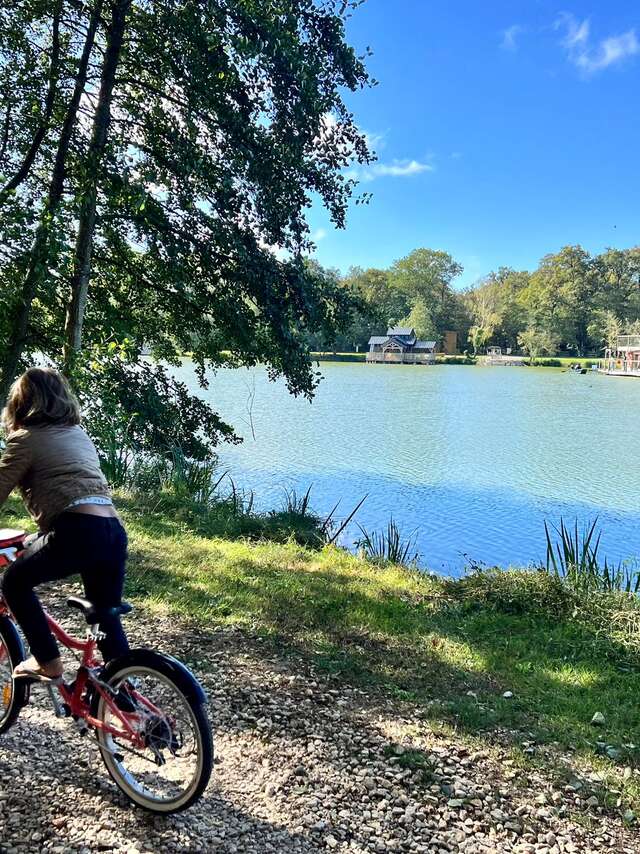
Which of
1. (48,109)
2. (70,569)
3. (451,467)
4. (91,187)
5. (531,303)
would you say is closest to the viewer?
(70,569)

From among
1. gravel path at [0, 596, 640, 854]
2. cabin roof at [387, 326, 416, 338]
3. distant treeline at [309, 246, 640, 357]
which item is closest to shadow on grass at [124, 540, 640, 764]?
gravel path at [0, 596, 640, 854]

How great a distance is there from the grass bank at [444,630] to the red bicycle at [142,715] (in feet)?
5.07

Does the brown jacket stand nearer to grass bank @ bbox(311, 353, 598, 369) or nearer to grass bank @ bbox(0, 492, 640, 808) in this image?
grass bank @ bbox(0, 492, 640, 808)

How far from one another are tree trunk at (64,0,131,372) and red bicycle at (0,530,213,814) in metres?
5.11

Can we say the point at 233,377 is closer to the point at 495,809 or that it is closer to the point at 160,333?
the point at 160,333

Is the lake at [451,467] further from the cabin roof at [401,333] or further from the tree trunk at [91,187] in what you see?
the cabin roof at [401,333]

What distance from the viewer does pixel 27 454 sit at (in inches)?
91.8

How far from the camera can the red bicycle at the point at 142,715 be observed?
7.32 feet

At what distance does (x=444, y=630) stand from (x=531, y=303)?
9032cm

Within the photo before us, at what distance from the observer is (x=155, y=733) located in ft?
7.63

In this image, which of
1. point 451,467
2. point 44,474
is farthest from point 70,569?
point 451,467

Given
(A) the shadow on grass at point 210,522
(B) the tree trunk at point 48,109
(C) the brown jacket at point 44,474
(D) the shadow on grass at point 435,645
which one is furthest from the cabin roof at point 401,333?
(C) the brown jacket at point 44,474

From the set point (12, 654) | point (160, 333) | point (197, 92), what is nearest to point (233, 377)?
point (160, 333)

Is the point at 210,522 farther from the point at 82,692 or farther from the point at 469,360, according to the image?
the point at 469,360
